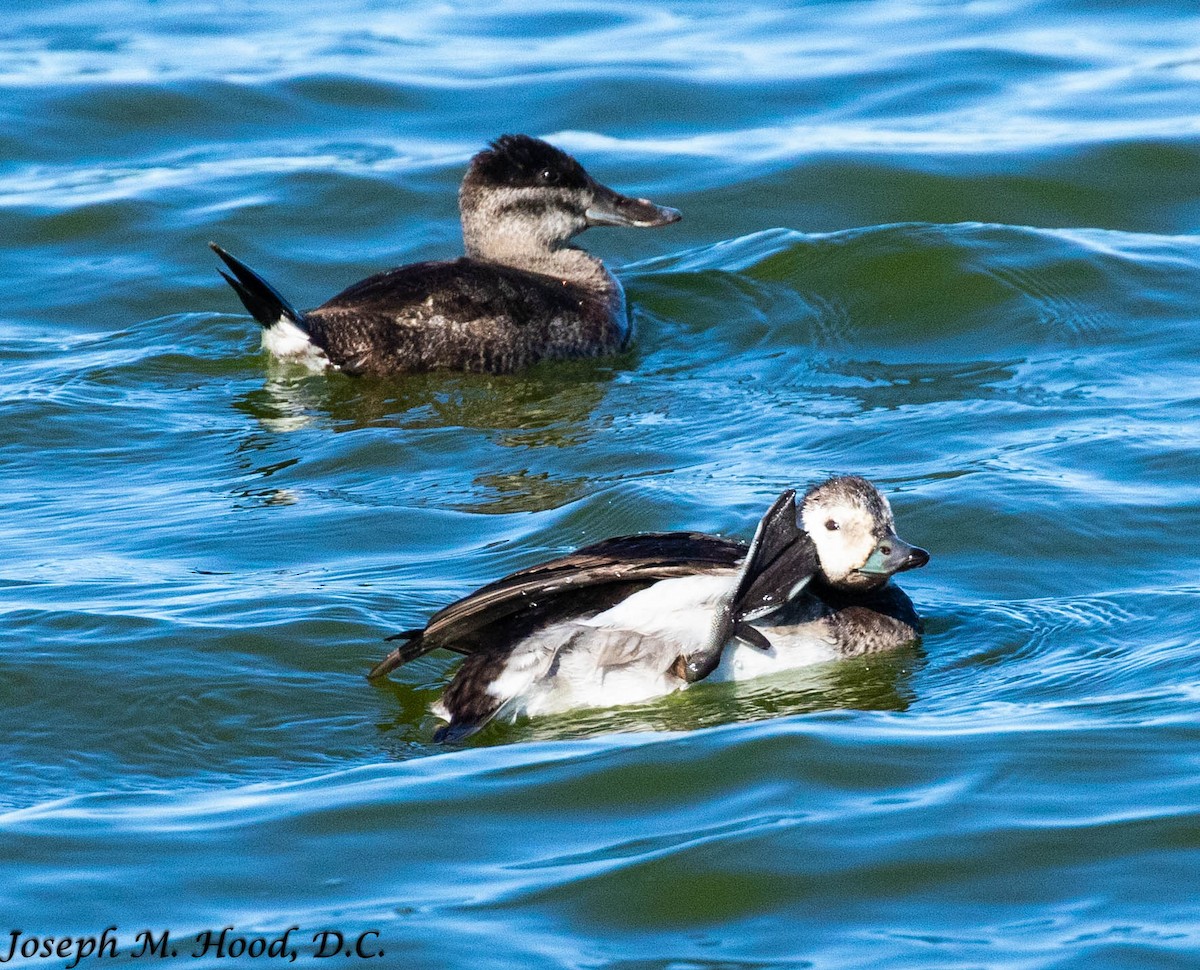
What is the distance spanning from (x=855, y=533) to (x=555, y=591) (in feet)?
3.31

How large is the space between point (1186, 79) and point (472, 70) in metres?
5.26

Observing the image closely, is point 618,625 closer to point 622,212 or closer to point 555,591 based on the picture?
point 555,591

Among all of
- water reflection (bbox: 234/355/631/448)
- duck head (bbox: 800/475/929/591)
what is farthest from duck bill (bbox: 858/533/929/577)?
water reflection (bbox: 234/355/631/448)

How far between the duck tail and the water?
129 mm

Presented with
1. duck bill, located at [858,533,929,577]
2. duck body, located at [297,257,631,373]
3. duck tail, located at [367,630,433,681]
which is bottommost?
duck tail, located at [367,630,433,681]

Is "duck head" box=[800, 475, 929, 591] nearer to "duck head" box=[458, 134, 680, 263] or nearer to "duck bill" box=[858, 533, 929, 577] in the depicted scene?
"duck bill" box=[858, 533, 929, 577]

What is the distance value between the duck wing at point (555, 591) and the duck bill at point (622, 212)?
16.8ft

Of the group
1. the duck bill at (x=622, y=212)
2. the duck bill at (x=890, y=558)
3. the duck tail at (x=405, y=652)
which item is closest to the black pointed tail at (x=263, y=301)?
the duck bill at (x=622, y=212)

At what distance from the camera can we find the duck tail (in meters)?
5.62

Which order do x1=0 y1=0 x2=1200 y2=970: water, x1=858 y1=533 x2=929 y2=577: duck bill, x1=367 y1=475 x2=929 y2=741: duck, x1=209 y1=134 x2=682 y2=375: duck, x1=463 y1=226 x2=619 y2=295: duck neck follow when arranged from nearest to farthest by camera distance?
x1=0 y1=0 x2=1200 y2=970: water, x1=367 y1=475 x2=929 y2=741: duck, x1=858 y1=533 x2=929 y2=577: duck bill, x1=209 y1=134 x2=682 y2=375: duck, x1=463 y1=226 x2=619 y2=295: duck neck

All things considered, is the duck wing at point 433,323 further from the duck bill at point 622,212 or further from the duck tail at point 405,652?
the duck tail at point 405,652

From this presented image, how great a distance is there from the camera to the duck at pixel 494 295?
937 cm

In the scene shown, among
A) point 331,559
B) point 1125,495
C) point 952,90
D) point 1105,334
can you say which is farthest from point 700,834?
point 952,90

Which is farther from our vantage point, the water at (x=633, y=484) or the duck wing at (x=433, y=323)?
the duck wing at (x=433, y=323)
